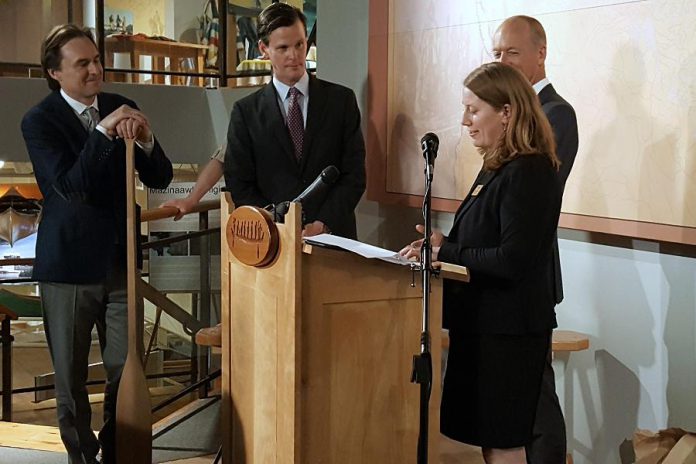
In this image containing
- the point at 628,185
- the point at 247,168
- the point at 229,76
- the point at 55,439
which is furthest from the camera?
the point at 229,76

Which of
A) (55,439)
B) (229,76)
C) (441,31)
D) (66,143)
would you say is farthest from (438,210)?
(229,76)

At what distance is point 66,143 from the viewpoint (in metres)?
3.21

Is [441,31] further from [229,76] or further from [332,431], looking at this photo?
[229,76]

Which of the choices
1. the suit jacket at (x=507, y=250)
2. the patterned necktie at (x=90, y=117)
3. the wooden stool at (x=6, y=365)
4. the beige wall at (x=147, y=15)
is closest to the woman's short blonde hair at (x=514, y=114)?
the suit jacket at (x=507, y=250)

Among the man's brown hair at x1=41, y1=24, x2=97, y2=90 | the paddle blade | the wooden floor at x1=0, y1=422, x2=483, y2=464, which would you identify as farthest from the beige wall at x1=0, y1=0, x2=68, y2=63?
the paddle blade

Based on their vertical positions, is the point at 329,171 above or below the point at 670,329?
above

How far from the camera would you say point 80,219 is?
315 cm

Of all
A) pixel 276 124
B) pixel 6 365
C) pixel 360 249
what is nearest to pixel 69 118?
pixel 276 124

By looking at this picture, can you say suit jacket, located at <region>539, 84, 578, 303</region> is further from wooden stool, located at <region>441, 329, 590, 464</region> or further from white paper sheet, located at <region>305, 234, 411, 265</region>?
white paper sheet, located at <region>305, 234, 411, 265</region>

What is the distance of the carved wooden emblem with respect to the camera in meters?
2.35

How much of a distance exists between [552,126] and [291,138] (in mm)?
1041

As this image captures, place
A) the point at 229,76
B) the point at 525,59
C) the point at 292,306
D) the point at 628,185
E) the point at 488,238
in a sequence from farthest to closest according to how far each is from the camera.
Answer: the point at 229,76
the point at 628,185
the point at 525,59
the point at 488,238
the point at 292,306

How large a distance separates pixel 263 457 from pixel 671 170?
64.0 inches

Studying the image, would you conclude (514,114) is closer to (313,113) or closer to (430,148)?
(430,148)
